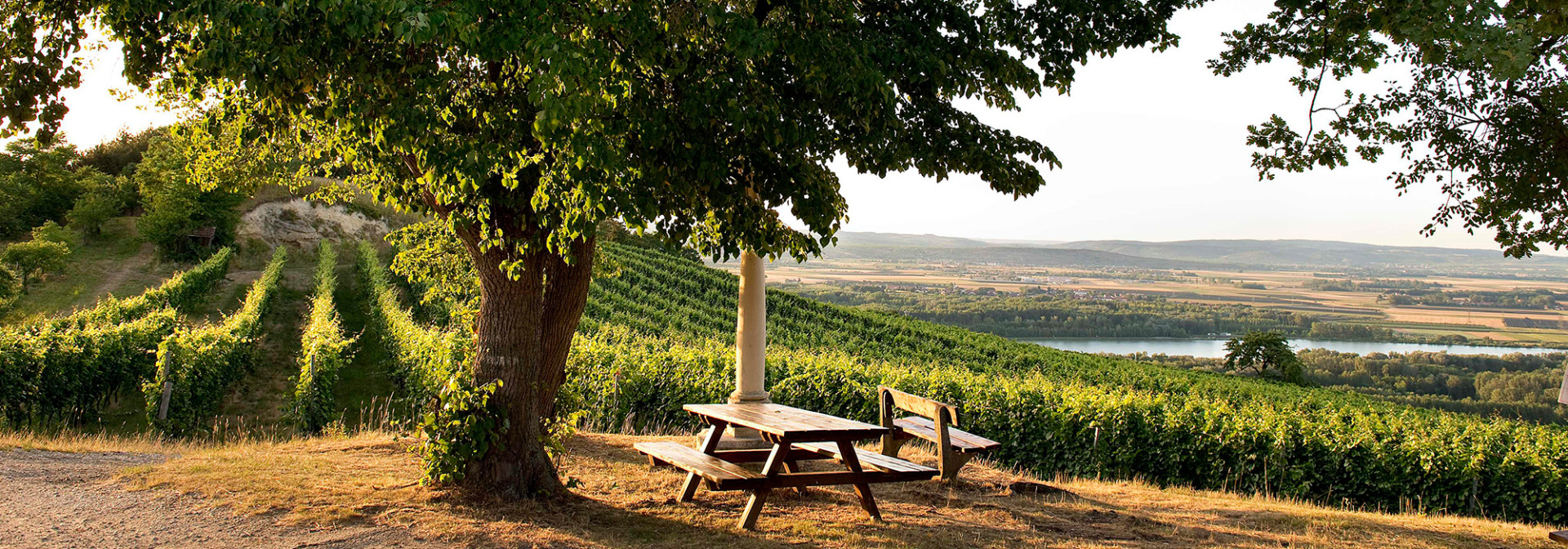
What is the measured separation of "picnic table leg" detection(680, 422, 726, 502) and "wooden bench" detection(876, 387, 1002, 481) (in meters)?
1.21

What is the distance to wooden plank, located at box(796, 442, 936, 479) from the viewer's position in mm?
5590

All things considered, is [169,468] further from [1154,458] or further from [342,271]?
[342,271]

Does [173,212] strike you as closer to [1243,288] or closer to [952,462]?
[952,462]

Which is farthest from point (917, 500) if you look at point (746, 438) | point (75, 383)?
point (75, 383)

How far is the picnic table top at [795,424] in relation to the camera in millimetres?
5234

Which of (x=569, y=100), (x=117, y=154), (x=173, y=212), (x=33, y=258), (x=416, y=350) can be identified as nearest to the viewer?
(x=569, y=100)

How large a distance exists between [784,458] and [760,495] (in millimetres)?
335

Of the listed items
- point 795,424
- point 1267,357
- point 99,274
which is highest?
point 99,274

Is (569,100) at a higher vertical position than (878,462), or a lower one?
higher

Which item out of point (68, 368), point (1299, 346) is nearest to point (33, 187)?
point (68, 368)

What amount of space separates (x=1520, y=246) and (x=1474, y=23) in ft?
22.4

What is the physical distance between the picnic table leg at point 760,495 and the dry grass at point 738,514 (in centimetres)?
8

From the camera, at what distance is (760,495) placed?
17.5 feet

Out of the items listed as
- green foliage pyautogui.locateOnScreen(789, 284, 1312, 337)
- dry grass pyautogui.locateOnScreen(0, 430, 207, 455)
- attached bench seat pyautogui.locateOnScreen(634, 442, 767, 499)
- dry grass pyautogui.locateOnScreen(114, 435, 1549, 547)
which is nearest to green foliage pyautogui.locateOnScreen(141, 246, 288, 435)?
dry grass pyautogui.locateOnScreen(0, 430, 207, 455)
